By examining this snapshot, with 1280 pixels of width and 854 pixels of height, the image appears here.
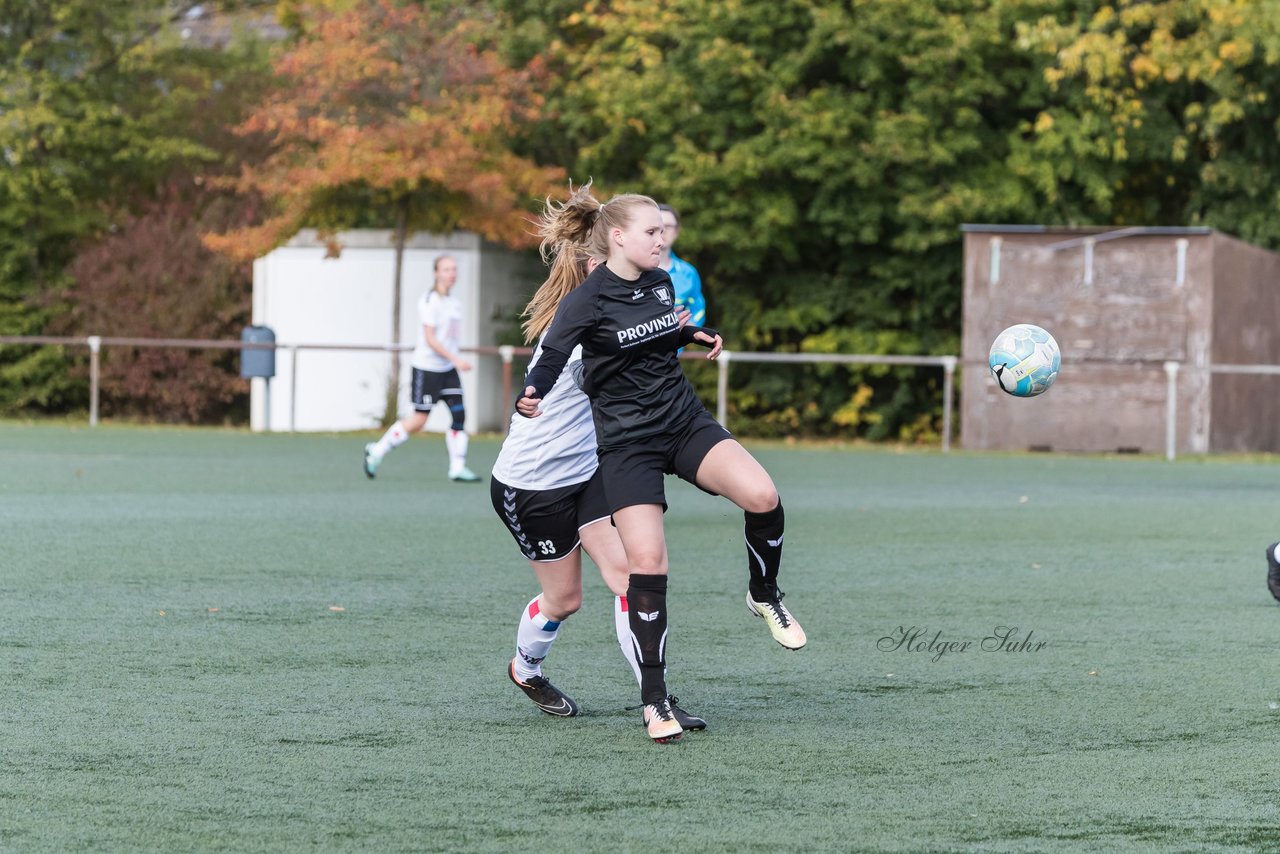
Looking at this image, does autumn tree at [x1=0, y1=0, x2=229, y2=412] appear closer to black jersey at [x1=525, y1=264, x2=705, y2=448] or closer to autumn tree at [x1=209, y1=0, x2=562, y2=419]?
autumn tree at [x1=209, y1=0, x2=562, y2=419]

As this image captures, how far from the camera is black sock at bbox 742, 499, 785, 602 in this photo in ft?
19.1

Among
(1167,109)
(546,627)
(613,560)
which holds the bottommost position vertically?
(546,627)

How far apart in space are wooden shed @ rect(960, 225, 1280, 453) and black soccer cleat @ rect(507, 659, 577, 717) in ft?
56.5

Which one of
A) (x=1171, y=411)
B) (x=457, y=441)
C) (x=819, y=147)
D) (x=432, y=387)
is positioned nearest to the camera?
(x=432, y=387)

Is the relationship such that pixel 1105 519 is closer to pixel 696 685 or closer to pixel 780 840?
pixel 696 685

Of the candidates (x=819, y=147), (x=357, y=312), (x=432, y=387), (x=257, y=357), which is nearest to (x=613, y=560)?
(x=432, y=387)

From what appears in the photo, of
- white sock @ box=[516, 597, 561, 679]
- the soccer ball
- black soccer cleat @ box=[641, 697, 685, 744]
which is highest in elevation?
the soccer ball

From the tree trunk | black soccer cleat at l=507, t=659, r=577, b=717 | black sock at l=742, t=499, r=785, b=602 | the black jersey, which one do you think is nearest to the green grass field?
black soccer cleat at l=507, t=659, r=577, b=717

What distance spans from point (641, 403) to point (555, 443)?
0.29 meters

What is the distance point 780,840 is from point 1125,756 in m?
1.41

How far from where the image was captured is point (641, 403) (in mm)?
5648

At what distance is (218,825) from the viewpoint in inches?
168

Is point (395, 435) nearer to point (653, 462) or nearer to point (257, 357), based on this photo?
point (257, 357)

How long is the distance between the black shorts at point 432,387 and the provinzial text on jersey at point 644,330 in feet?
32.8
